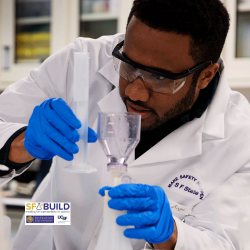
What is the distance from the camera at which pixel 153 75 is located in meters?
1.09

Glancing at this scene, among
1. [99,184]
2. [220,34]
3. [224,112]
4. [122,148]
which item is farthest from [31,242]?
[220,34]

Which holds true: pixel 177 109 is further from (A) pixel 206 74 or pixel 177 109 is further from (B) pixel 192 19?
(B) pixel 192 19

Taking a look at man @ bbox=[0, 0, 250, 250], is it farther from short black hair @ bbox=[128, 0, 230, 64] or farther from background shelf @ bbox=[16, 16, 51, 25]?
background shelf @ bbox=[16, 16, 51, 25]

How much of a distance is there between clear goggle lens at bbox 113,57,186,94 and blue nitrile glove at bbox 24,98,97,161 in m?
0.28

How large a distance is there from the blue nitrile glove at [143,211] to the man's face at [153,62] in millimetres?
375

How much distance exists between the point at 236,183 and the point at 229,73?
5.30ft

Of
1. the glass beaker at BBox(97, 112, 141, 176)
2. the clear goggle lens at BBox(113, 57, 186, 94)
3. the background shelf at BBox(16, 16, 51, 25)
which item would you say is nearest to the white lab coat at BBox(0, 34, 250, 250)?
the clear goggle lens at BBox(113, 57, 186, 94)

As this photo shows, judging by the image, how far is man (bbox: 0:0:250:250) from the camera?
0.96 meters

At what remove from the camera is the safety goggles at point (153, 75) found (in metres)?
1.09

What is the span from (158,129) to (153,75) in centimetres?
33

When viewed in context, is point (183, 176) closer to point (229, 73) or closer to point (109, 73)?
point (109, 73)

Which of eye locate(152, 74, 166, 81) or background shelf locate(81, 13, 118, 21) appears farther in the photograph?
background shelf locate(81, 13, 118, 21)

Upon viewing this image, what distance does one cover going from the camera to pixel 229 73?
8.63 feet

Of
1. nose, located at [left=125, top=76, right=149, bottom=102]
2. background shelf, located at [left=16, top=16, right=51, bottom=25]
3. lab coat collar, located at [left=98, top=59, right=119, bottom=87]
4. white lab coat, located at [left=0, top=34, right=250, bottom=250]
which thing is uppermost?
background shelf, located at [left=16, top=16, right=51, bottom=25]
